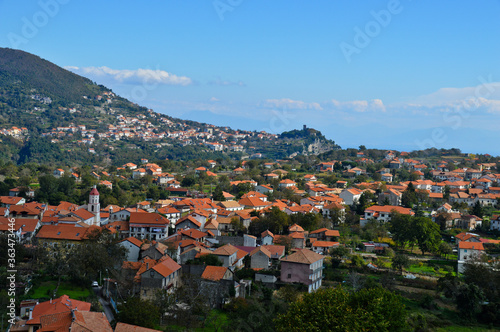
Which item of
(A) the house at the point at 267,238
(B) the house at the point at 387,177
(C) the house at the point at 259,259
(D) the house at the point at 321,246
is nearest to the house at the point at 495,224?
(D) the house at the point at 321,246

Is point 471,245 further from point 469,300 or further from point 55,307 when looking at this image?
point 55,307

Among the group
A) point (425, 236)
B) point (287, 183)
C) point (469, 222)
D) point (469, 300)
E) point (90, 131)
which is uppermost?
point (90, 131)

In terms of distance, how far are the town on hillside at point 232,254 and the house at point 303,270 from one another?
0.26 ft

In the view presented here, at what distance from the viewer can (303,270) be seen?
83.3 feet

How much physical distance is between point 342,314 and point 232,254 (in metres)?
12.7

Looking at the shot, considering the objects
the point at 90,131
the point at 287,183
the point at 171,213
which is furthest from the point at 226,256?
the point at 90,131

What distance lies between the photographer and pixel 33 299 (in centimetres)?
2066

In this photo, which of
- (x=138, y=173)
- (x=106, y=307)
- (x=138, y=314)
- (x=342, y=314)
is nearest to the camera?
(x=342, y=314)

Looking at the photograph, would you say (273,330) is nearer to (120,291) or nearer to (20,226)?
(120,291)

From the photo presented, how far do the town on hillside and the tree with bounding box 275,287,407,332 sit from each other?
62 centimetres

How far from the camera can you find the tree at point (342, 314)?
14454 millimetres

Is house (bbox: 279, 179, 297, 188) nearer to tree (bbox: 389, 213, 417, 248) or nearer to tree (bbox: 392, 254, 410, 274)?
tree (bbox: 389, 213, 417, 248)

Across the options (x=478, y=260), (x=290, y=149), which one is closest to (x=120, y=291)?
(x=478, y=260)

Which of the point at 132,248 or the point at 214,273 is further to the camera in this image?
the point at 132,248
